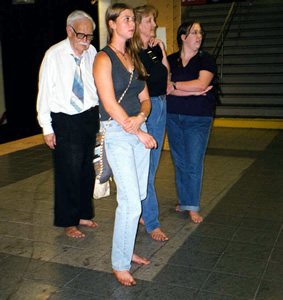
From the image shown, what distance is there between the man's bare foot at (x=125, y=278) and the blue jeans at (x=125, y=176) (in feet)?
0.29

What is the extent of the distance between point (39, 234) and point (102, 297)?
4.18 ft

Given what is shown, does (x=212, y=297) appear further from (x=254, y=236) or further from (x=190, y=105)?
(x=190, y=105)

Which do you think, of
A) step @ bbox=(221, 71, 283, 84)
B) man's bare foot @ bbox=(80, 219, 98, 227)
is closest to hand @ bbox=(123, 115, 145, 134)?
man's bare foot @ bbox=(80, 219, 98, 227)

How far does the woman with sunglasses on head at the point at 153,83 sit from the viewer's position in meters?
3.40

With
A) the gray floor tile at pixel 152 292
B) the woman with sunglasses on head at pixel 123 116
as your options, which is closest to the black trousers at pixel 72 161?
the woman with sunglasses on head at pixel 123 116

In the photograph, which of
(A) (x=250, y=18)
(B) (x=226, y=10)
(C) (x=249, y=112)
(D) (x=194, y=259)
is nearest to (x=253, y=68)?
(C) (x=249, y=112)

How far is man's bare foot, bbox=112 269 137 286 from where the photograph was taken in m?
2.88

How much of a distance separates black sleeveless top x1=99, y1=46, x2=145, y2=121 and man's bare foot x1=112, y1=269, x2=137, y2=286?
1000 millimetres

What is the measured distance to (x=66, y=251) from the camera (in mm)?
3465

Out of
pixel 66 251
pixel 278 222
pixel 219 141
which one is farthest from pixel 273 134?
pixel 66 251

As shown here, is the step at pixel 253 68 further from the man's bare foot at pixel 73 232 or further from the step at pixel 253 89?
the man's bare foot at pixel 73 232

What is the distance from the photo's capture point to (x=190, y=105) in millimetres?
3928

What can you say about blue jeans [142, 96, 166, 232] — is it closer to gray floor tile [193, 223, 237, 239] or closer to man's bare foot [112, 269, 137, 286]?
gray floor tile [193, 223, 237, 239]

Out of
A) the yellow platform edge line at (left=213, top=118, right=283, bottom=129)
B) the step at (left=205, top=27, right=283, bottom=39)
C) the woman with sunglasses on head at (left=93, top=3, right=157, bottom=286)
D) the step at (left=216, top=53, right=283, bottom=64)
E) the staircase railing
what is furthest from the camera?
the step at (left=205, top=27, right=283, bottom=39)
